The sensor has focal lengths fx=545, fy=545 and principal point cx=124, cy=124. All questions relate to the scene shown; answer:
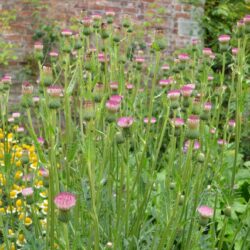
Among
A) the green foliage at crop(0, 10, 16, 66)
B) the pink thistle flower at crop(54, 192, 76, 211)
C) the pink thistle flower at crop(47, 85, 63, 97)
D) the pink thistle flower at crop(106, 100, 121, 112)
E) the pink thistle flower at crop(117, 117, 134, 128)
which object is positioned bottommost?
the green foliage at crop(0, 10, 16, 66)

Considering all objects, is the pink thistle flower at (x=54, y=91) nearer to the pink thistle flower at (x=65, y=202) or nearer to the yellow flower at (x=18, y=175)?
the pink thistle flower at (x=65, y=202)

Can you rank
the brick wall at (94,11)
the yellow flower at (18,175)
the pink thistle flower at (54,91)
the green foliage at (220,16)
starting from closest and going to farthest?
the pink thistle flower at (54,91)
the yellow flower at (18,175)
the brick wall at (94,11)
the green foliage at (220,16)

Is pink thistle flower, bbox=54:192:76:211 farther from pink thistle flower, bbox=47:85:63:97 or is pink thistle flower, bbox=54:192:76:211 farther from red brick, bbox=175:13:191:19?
red brick, bbox=175:13:191:19

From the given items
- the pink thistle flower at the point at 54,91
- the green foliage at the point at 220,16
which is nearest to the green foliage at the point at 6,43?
the green foliage at the point at 220,16

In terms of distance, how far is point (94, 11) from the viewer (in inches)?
219

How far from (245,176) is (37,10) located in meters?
3.10

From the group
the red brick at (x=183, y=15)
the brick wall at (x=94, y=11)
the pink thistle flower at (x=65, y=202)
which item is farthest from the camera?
the red brick at (x=183, y=15)

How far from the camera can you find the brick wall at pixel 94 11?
543cm

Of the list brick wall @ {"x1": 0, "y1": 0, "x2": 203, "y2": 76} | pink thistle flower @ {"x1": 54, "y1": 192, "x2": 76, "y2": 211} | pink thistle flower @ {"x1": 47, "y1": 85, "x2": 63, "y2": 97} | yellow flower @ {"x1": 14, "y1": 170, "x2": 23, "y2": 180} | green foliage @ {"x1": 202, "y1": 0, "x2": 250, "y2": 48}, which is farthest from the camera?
green foliage @ {"x1": 202, "y1": 0, "x2": 250, "y2": 48}

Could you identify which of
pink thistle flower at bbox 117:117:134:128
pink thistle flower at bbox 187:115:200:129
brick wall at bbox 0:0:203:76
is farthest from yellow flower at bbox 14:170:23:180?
brick wall at bbox 0:0:203:76

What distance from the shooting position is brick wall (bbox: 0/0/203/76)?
17.8 ft

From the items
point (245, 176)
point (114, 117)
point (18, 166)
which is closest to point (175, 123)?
point (114, 117)

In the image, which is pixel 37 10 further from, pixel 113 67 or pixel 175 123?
pixel 175 123

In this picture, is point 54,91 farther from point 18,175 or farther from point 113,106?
point 18,175
